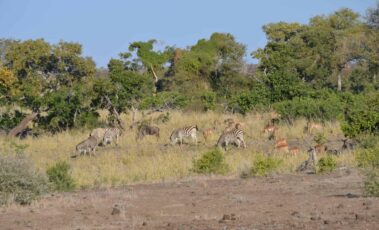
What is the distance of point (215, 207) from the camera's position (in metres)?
14.3

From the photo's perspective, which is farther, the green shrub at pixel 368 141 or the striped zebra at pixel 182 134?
the striped zebra at pixel 182 134

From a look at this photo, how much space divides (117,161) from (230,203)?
12380 millimetres

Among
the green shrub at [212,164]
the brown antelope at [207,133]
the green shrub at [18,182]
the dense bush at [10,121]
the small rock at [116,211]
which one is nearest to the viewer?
the small rock at [116,211]

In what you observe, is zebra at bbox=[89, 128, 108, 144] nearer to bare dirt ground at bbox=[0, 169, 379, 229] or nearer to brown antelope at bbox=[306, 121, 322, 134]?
brown antelope at bbox=[306, 121, 322, 134]

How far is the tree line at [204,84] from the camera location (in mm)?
34031

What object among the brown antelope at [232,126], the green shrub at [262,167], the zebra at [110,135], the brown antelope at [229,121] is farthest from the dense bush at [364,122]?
the zebra at [110,135]

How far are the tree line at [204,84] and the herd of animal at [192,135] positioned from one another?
1.93m

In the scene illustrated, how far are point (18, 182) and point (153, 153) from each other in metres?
12.5

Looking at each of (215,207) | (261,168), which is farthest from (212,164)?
(215,207)

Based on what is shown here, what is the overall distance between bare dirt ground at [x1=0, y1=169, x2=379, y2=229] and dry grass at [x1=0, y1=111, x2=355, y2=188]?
→ 2862mm

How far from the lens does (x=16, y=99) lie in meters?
35.4

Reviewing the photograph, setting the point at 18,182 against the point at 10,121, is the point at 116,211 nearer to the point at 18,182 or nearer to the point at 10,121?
the point at 18,182

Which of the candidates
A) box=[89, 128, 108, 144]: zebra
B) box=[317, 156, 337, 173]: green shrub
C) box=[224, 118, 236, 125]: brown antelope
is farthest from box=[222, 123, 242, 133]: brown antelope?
box=[317, 156, 337, 173]: green shrub

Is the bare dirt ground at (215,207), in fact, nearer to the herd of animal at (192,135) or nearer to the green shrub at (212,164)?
the green shrub at (212,164)
